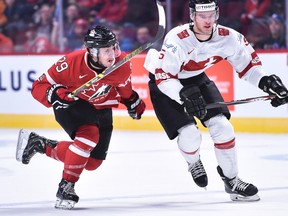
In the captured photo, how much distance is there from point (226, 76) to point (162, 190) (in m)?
3.31

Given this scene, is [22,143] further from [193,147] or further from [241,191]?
[241,191]

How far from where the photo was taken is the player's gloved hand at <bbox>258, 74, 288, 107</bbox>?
512 cm

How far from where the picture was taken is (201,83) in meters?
5.31

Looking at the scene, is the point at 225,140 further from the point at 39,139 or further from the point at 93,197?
the point at 39,139

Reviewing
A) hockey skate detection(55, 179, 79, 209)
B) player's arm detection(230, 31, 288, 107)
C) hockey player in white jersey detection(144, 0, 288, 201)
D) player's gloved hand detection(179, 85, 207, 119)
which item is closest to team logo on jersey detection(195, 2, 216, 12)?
hockey player in white jersey detection(144, 0, 288, 201)

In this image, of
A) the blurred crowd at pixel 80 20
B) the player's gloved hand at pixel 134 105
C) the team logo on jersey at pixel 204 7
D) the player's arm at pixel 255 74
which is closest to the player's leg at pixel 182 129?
the player's gloved hand at pixel 134 105

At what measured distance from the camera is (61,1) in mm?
9984

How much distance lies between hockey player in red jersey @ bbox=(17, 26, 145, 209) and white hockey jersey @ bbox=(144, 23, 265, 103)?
0.25 m

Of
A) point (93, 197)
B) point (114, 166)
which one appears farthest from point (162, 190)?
point (114, 166)

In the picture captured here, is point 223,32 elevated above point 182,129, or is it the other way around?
point 223,32

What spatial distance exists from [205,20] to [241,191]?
936 millimetres

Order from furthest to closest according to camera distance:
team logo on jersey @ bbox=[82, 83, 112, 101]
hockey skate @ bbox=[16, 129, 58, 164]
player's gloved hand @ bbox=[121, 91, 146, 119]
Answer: hockey skate @ bbox=[16, 129, 58, 164]
player's gloved hand @ bbox=[121, 91, 146, 119]
team logo on jersey @ bbox=[82, 83, 112, 101]

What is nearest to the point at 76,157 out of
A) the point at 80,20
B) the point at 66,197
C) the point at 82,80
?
the point at 66,197

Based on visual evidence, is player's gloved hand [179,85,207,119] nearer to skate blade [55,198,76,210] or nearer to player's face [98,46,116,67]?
player's face [98,46,116,67]
